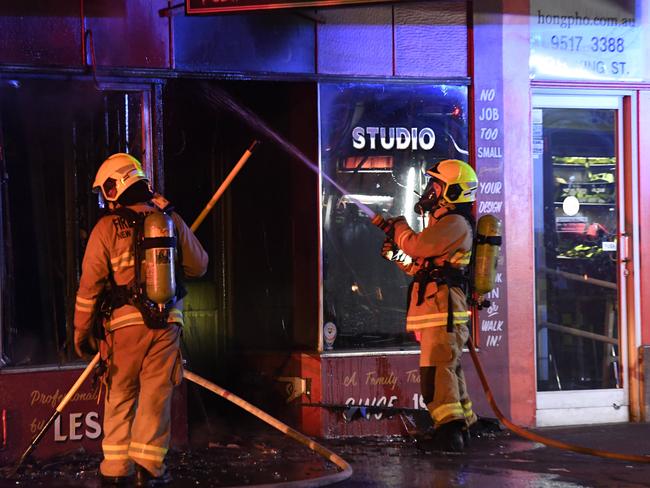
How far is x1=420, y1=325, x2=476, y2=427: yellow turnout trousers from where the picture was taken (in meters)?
7.80

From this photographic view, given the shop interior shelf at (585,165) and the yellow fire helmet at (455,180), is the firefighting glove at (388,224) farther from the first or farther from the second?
the shop interior shelf at (585,165)

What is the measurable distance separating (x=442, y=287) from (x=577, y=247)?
6.89ft

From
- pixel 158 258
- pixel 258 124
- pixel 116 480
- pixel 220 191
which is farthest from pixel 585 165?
pixel 116 480

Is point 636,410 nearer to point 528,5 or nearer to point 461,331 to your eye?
point 461,331

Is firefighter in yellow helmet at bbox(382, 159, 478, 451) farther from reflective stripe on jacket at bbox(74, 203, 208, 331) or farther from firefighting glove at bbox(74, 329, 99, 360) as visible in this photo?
firefighting glove at bbox(74, 329, 99, 360)

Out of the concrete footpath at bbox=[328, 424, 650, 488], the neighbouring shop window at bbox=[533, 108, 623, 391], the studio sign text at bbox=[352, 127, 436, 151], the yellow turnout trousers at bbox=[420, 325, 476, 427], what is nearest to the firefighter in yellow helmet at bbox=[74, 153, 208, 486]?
the concrete footpath at bbox=[328, 424, 650, 488]

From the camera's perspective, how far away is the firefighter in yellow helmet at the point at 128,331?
675cm

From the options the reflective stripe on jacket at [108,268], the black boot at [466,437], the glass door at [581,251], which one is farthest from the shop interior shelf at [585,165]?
the reflective stripe on jacket at [108,268]

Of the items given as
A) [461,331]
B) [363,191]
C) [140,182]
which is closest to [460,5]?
[363,191]

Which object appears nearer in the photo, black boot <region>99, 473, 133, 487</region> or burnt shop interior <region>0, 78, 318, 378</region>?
black boot <region>99, 473, 133, 487</region>

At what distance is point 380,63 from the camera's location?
28.4ft

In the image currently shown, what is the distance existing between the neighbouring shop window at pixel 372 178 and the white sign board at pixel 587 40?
2.82ft

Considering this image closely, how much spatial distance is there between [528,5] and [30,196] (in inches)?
170

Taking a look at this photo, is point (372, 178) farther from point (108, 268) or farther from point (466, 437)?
point (108, 268)
